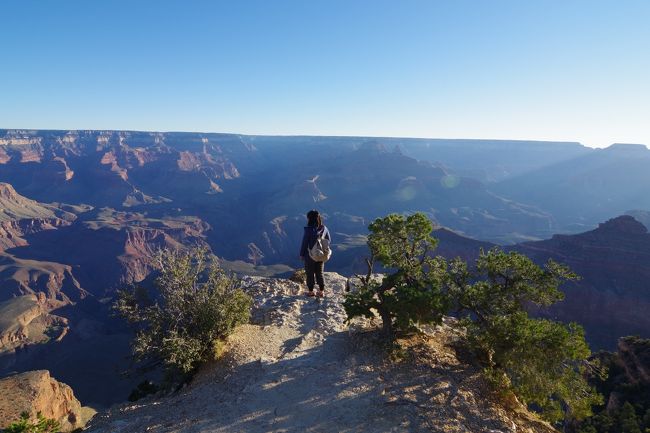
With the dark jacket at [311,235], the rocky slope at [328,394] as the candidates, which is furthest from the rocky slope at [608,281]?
the rocky slope at [328,394]

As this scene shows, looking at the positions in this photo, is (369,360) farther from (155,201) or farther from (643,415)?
(155,201)

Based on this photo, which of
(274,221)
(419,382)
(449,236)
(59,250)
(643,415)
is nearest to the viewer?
(419,382)

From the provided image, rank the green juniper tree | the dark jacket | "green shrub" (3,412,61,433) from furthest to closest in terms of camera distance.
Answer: the dark jacket
the green juniper tree
"green shrub" (3,412,61,433)

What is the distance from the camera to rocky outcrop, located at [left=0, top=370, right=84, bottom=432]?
21406mm

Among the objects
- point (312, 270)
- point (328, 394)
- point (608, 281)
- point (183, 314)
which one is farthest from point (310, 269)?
point (608, 281)

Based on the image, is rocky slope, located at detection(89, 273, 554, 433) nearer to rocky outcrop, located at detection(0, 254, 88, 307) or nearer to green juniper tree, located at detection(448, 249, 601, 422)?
green juniper tree, located at detection(448, 249, 601, 422)

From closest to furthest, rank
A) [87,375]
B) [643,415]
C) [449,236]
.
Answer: [643,415] → [87,375] → [449,236]

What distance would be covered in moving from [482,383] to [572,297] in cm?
5303

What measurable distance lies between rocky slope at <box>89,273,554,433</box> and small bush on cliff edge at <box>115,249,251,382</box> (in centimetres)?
53

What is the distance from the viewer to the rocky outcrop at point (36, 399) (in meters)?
21.4

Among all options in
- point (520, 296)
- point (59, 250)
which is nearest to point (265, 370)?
point (520, 296)

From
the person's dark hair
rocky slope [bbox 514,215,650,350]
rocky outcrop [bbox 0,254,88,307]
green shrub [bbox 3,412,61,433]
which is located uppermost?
the person's dark hair

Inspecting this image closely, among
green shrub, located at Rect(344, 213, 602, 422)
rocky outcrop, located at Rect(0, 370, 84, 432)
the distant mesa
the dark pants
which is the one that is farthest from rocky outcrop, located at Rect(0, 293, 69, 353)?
the distant mesa

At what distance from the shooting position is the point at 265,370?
8078 millimetres
